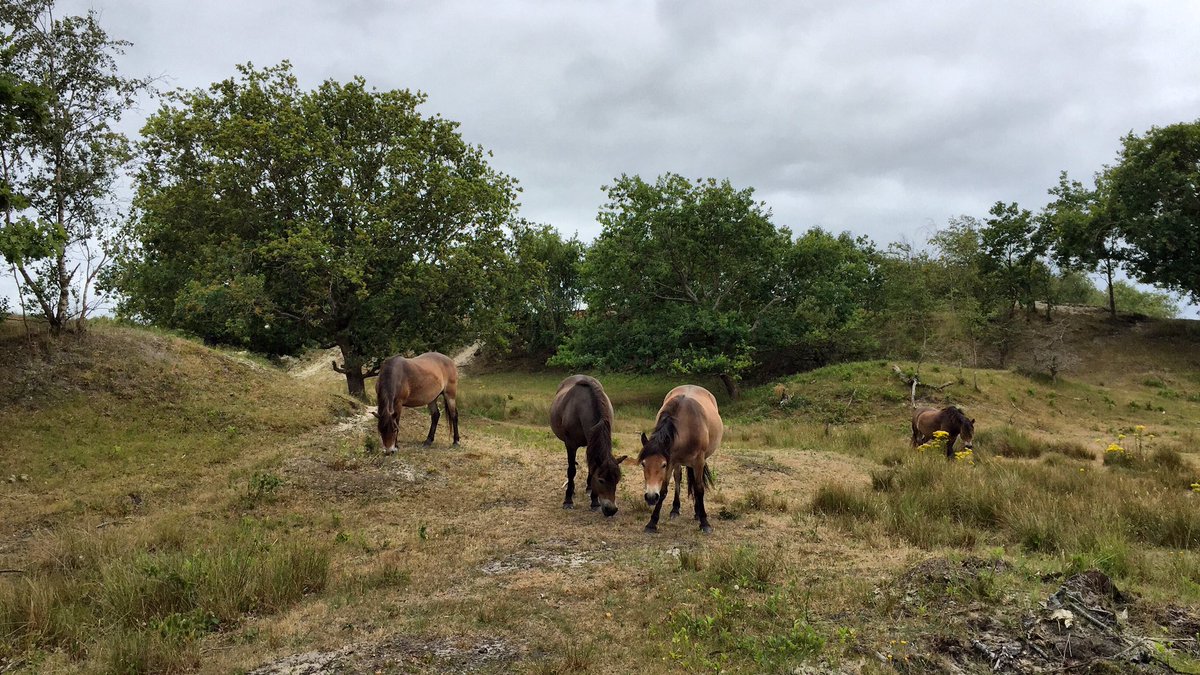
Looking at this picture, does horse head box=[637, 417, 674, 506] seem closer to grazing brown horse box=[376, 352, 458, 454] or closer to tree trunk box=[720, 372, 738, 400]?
grazing brown horse box=[376, 352, 458, 454]

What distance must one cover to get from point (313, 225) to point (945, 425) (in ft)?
65.0

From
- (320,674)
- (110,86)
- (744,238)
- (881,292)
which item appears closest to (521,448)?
(320,674)

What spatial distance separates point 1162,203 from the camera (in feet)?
110

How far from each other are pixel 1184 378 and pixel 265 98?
45.0 meters

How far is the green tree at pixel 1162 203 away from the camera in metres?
32.5

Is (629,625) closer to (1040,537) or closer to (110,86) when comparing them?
(1040,537)

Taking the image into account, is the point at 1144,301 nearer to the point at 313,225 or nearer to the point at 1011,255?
the point at 1011,255

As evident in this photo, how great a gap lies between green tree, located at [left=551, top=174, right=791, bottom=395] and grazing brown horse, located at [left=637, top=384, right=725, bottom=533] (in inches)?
714

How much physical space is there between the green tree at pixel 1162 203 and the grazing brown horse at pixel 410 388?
1516 inches

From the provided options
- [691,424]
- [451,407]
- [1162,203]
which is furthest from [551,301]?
[691,424]

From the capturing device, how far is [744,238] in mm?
28969

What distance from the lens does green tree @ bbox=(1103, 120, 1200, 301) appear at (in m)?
32.5

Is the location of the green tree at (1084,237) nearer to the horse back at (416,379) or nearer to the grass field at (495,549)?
the grass field at (495,549)

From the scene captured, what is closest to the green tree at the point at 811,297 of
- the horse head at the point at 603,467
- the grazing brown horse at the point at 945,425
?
the grazing brown horse at the point at 945,425
